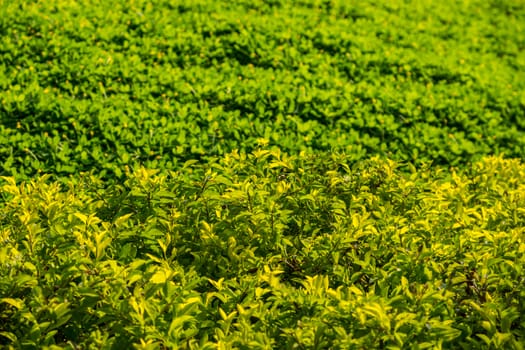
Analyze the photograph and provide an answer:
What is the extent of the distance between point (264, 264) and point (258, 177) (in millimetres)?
853

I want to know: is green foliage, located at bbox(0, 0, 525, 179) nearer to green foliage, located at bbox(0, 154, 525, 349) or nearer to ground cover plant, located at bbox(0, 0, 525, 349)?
ground cover plant, located at bbox(0, 0, 525, 349)

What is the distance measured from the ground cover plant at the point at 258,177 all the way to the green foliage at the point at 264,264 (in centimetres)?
1

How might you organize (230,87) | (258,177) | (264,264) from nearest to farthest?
(264,264)
(258,177)
(230,87)

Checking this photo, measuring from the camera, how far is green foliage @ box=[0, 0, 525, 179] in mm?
4836

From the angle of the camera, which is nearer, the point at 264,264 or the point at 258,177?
the point at 264,264

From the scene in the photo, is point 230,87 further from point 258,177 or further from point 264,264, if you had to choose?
point 264,264

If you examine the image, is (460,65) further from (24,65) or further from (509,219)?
(24,65)

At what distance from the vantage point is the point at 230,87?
573cm

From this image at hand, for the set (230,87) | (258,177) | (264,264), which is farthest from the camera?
(230,87)

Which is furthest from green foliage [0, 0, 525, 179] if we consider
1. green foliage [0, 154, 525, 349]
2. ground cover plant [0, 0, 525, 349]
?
green foliage [0, 154, 525, 349]

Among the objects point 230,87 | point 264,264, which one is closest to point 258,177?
point 264,264

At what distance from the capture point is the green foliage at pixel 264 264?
2129mm

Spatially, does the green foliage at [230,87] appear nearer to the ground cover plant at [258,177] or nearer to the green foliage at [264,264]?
the ground cover plant at [258,177]

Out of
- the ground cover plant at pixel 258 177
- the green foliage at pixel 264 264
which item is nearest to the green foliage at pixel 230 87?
the ground cover plant at pixel 258 177
